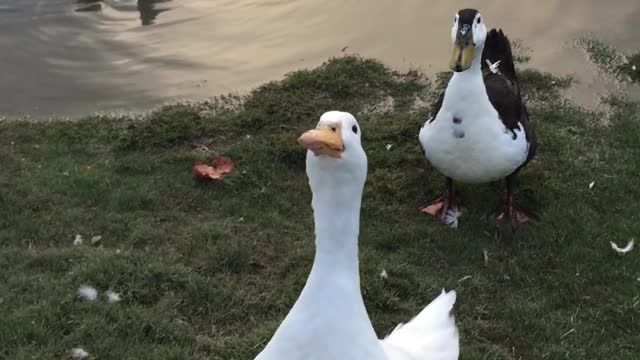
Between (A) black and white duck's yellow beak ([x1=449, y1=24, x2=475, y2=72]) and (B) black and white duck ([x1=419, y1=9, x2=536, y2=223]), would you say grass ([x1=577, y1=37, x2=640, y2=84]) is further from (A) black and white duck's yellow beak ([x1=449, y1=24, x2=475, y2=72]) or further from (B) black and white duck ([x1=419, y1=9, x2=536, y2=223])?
(A) black and white duck's yellow beak ([x1=449, y1=24, x2=475, y2=72])

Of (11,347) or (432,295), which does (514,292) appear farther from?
(11,347)

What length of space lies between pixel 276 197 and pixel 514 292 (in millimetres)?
1741

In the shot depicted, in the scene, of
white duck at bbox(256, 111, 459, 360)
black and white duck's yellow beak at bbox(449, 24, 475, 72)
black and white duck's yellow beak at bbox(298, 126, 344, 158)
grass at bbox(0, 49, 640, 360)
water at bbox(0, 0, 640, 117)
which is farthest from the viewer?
water at bbox(0, 0, 640, 117)

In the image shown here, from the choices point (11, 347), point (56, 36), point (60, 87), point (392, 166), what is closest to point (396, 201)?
point (392, 166)

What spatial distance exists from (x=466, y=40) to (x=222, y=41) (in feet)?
11.9

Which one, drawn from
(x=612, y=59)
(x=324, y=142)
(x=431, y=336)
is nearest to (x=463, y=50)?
(x=431, y=336)

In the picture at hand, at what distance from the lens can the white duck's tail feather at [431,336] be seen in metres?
3.59

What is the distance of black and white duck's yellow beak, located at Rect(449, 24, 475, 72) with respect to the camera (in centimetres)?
492

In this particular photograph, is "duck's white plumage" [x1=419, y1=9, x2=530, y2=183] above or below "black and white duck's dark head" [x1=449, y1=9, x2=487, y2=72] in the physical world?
below

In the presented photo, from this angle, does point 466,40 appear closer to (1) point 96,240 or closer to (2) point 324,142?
(1) point 96,240

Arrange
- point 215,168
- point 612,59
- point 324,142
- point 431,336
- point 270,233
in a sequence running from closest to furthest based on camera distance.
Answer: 1. point 324,142
2. point 431,336
3. point 270,233
4. point 215,168
5. point 612,59

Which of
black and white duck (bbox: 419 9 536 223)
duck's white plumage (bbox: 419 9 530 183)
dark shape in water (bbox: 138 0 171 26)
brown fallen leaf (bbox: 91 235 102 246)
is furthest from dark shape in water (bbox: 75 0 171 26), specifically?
duck's white plumage (bbox: 419 9 530 183)

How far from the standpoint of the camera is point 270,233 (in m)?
5.41

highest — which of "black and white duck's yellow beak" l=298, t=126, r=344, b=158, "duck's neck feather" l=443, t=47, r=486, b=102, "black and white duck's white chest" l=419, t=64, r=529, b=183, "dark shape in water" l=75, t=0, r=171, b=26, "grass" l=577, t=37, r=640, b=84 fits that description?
"black and white duck's yellow beak" l=298, t=126, r=344, b=158
